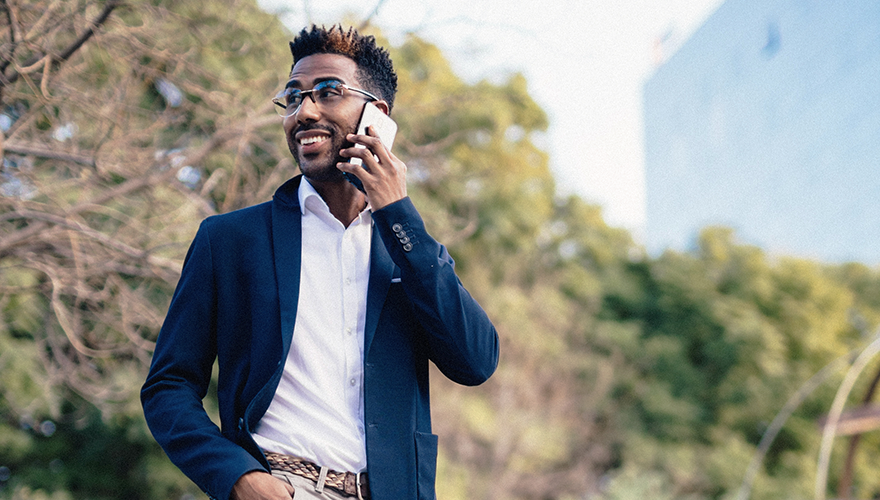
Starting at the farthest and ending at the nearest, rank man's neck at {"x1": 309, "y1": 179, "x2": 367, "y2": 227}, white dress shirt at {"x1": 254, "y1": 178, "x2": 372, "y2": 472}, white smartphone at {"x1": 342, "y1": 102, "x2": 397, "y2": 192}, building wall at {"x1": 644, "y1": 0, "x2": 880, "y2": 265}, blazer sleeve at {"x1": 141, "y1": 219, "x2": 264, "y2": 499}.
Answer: building wall at {"x1": 644, "y1": 0, "x2": 880, "y2": 265} → man's neck at {"x1": 309, "y1": 179, "x2": 367, "y2": 227} → white smartphone at {"x1": 342, "y1": 102, "x2": 397, "y2": 192} → white dress shirt at {"x1": 254, "y1": 178, "x2": 372, "y2": 472} → blazer sleeve at {"x1": 141, "y1": 219, "x2": 264, "y2": 499}

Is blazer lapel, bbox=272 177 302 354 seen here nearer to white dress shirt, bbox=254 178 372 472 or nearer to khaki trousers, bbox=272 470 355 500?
white dress shirt, bbox=254 178 372 472

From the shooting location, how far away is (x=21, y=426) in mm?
8766

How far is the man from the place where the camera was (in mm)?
1613

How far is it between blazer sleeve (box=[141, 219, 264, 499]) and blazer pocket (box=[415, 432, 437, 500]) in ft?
1.13

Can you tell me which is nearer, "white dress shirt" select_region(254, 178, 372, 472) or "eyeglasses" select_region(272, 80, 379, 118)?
"white dress shirt" select_region(254, 178, 372, 472)

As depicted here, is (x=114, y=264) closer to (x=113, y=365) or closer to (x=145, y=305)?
(x=145, y=305)

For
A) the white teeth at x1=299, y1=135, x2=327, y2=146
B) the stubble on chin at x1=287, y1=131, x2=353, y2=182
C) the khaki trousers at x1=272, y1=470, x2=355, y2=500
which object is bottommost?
the khaki trousers at x1=272, y1=470, x2=355, y2=500

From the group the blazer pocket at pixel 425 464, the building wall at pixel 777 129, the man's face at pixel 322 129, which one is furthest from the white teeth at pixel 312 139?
the building wall at pixel 777 129

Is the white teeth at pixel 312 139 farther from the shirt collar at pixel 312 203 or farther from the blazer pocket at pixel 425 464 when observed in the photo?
the blazer pocket at pixel 425 464

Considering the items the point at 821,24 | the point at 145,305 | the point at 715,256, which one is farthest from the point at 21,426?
the point at 821,24

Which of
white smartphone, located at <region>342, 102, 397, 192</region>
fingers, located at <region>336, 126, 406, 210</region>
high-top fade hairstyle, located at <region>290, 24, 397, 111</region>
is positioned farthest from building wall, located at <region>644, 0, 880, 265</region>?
fingers, located at <region>336, 126, 406, 210</region>

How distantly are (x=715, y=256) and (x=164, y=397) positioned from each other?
21359mm

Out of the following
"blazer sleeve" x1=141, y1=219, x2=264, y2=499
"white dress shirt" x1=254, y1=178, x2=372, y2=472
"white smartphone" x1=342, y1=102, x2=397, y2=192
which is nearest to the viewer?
"blazer sleeve" x1=141, y1=219, x2=264, y2=499

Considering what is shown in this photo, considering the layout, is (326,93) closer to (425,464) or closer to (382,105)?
(382,105)
